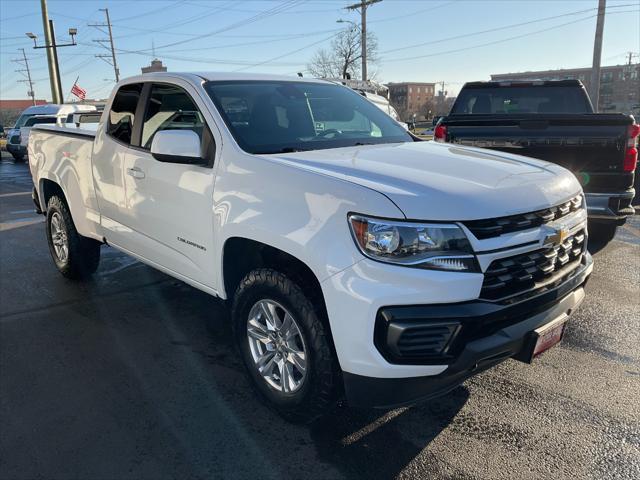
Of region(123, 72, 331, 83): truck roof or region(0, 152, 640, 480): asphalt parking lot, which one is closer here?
region(0, 152, 640, 480): asphalt parking lot

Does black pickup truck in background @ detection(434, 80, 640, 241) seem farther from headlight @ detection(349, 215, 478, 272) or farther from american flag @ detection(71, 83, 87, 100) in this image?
american flag @ detection(71, 83, 87, 100)

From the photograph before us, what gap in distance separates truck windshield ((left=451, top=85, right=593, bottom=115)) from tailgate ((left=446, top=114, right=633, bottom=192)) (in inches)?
78.7

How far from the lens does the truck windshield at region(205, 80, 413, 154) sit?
3307mm

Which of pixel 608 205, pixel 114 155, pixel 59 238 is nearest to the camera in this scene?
pixel 114 155

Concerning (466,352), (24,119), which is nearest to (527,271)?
(466,352)

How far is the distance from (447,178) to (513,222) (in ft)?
1.26

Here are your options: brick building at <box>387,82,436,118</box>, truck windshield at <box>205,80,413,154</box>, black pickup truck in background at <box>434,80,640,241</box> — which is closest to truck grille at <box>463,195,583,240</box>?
truck windshield at <box>205,80,413,154</box>

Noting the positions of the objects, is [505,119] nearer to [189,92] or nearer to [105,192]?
[189,92]

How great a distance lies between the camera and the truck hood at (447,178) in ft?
7.63

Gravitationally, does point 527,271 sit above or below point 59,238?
above

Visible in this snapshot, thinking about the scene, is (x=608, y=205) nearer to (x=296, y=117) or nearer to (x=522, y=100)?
(x=522, y=100)

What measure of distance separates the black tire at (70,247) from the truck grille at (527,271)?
4237mm

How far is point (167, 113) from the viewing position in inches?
159

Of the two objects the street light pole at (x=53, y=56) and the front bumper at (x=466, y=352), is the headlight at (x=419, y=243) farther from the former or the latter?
the street light pole at (x=53, y=56)
